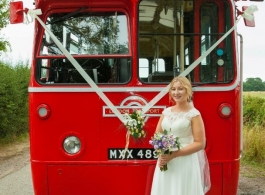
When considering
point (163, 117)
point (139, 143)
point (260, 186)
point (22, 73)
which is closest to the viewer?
point (163, 117)

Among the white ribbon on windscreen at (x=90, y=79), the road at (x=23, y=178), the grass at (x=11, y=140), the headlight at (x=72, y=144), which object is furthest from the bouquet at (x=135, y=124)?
the grass at (x=11, y=140)

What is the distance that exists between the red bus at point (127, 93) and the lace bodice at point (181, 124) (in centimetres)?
57

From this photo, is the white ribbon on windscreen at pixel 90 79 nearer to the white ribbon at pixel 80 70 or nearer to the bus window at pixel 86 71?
the white ribbon at pixel 80 70

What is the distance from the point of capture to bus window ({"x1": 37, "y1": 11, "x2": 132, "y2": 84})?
479cm

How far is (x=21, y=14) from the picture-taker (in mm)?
4777

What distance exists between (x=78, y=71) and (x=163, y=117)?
1077 millimetres

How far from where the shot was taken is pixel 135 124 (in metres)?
4.45

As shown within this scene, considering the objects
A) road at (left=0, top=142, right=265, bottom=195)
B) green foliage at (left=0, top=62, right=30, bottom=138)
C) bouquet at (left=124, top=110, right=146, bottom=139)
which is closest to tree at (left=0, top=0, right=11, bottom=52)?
green foliage at (left=0, top=62, right=30, bottom=138)

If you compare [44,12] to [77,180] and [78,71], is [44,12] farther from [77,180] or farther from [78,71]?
[77,180]

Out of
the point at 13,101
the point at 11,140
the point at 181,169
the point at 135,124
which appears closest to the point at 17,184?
the point at 135,124

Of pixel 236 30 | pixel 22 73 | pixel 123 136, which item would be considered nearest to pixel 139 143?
pixel 123 136

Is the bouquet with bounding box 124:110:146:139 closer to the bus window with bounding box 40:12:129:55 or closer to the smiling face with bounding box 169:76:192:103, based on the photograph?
the smiling face with bounding box 169:76:192:103

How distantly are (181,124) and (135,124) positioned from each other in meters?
0.57

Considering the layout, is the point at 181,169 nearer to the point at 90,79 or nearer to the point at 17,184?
the point at 90,79
